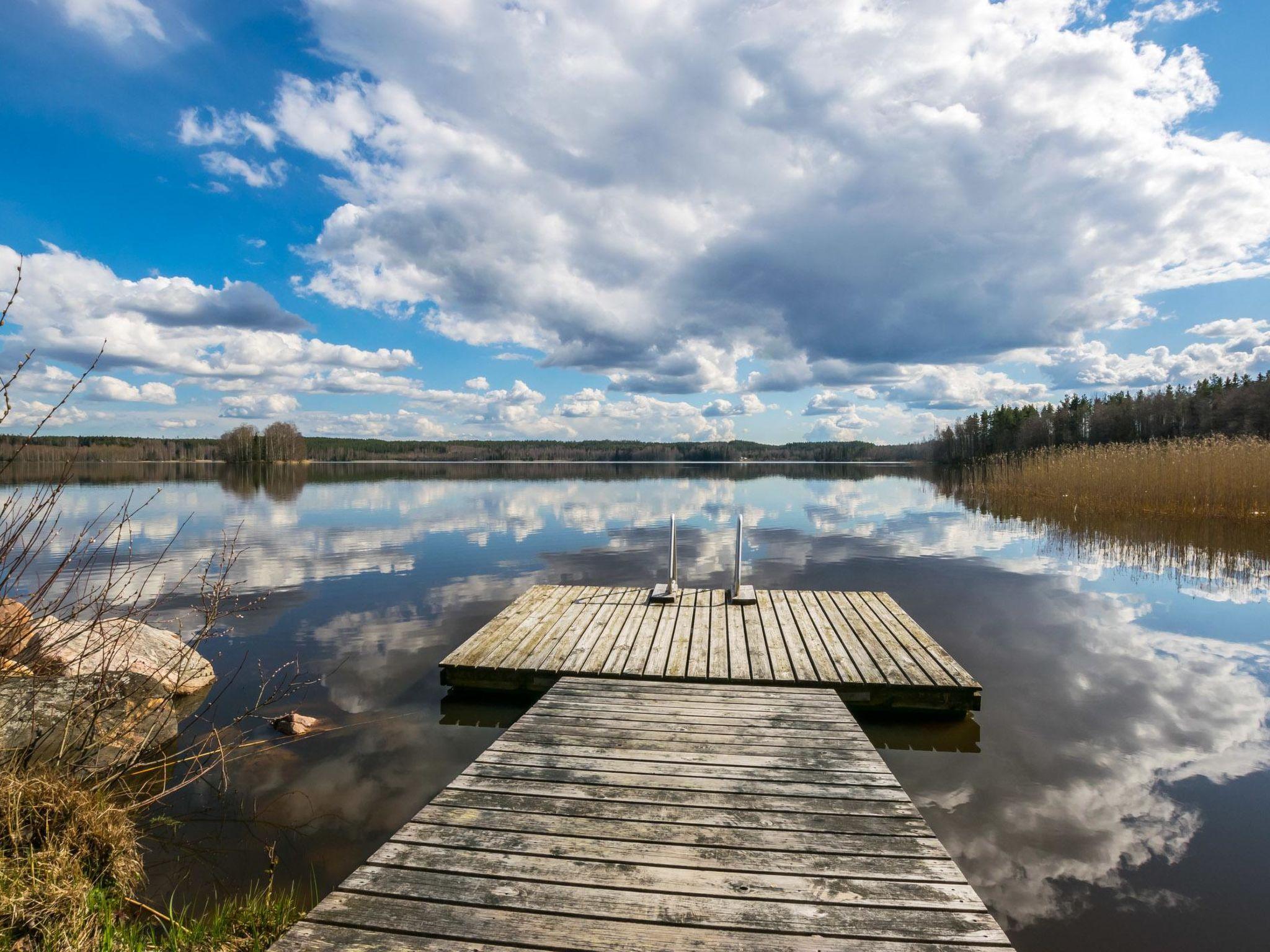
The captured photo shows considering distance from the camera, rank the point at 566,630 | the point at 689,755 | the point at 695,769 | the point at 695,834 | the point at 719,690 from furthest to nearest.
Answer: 1. the point at 566,630
2. the point at 719,690
3. the point at 689,755
4. the point at 695,769
5. the point at 695,834

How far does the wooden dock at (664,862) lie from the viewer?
2.72 metres

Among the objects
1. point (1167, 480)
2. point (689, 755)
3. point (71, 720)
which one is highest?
point (1167, 480)

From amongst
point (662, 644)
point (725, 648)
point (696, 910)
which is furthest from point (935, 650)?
point (696, 910)

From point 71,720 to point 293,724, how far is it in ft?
7.77

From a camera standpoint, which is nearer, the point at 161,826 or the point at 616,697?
the point at 161,826

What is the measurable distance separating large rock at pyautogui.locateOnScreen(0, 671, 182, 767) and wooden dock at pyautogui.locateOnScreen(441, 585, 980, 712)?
112 inches

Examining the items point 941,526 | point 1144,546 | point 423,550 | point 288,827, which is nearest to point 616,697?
point 288,827

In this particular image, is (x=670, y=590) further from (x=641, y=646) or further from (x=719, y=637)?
(x=641, y=646)

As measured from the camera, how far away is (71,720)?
407 cm

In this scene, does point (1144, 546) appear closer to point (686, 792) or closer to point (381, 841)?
point (686, 792)

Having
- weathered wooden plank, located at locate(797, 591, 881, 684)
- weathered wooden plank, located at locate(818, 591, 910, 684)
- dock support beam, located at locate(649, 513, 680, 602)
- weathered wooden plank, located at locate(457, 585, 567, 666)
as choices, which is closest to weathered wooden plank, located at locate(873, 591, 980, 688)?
weathered wooden plank, located at locate(818, 591, 910, 684)

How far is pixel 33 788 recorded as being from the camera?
3359 mm

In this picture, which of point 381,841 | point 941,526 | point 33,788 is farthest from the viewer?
point 941,526

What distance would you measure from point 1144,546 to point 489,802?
18.1 m
